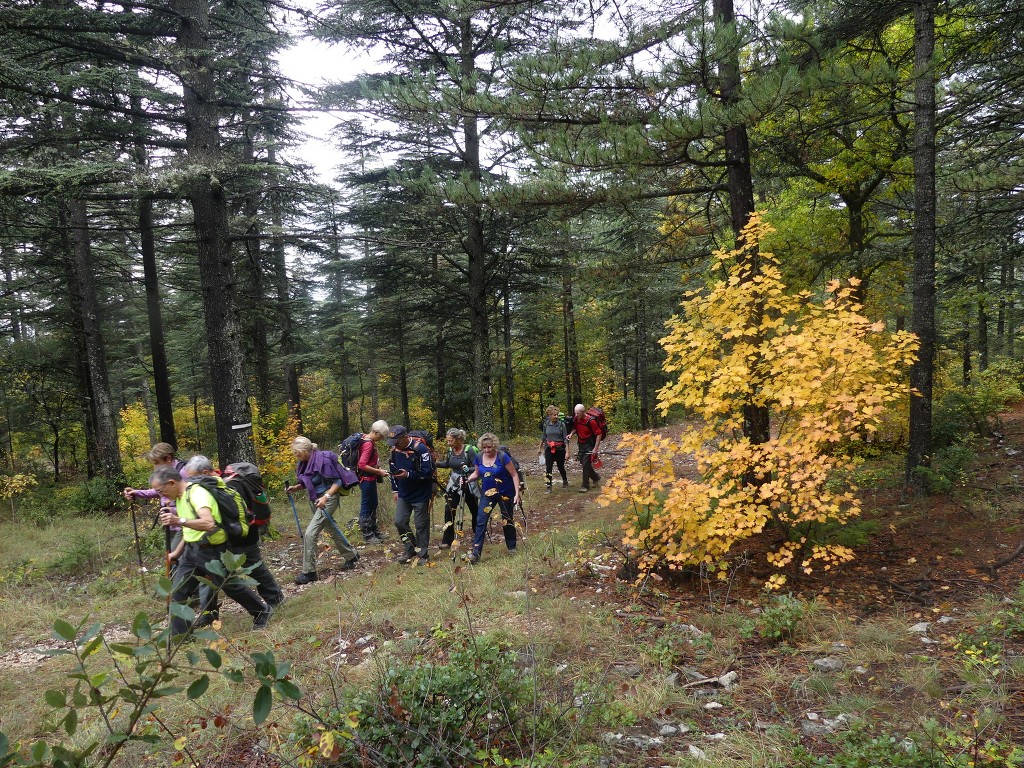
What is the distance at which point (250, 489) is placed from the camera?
5805 mm

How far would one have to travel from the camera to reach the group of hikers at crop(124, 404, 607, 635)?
502 centimetres

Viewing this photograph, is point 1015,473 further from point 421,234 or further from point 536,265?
point 421,234

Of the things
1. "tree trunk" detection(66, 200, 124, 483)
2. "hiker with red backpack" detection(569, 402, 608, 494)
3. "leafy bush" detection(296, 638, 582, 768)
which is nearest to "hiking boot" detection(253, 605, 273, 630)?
"leafy bush" detection(296, 638, 582, 768)

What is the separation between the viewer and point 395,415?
31.9 meters

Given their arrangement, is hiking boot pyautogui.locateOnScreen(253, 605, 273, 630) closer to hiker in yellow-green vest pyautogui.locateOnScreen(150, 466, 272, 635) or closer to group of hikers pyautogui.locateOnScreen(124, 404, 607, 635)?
group of hikers pyautogui.locateOnScreen(124, 404, 607, 635)

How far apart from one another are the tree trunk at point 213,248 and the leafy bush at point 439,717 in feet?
22.8

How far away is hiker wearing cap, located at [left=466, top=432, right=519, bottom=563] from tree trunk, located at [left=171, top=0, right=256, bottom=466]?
459 centimetres

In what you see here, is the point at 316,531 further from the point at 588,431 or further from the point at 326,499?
the point at 588,431

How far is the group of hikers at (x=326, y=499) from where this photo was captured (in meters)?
5.02

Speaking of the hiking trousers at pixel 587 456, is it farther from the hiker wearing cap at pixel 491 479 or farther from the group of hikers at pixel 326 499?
the hiker wearing cap at pixel 491 479

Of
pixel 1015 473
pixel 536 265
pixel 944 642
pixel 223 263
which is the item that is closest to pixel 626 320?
pixel 536 265

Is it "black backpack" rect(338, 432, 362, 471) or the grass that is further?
"black backpack" rect(338, 432, 362, 471)

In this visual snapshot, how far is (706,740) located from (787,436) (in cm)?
298

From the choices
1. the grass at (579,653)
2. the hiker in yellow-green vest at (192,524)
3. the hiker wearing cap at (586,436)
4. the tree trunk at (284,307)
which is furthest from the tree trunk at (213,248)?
the tree trunk at (284,307)
